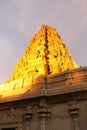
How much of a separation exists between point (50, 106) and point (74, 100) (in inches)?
62.0

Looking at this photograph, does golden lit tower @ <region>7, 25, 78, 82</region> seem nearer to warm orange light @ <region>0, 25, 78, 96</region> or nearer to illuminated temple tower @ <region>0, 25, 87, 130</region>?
warm orange light @ <region>0, 25, 78, 96</region>

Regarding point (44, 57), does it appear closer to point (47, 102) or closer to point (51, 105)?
point (47, 102)

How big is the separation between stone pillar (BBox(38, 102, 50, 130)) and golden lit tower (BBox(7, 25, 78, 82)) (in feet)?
97.9

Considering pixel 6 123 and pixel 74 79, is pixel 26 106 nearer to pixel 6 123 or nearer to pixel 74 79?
pixel 6 123

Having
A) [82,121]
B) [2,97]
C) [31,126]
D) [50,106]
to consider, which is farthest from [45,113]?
[2,97]

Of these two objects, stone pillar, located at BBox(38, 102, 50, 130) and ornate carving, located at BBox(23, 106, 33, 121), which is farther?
ornate carving, located at BBox(23, 106, 33, 121)

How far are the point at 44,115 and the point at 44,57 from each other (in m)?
35.3

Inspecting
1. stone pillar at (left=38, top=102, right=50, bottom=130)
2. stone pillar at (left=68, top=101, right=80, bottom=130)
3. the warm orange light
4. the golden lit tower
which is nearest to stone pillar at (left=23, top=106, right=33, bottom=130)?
stone pillar at (left=38, top=102, right=50, bottom=130)

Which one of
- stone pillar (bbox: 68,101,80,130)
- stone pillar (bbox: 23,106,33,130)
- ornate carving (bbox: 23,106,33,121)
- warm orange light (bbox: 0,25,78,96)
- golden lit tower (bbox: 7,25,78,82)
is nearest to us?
stone pillar (bbox: 68,101,80,130)

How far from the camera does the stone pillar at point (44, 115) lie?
11.1m

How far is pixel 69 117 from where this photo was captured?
10.7 meters

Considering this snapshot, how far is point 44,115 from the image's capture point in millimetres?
11242

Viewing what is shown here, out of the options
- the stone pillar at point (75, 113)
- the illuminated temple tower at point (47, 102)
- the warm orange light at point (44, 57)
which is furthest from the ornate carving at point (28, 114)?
the warm orange light at point (44, 57)

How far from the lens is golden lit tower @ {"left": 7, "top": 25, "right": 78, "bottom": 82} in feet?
145
